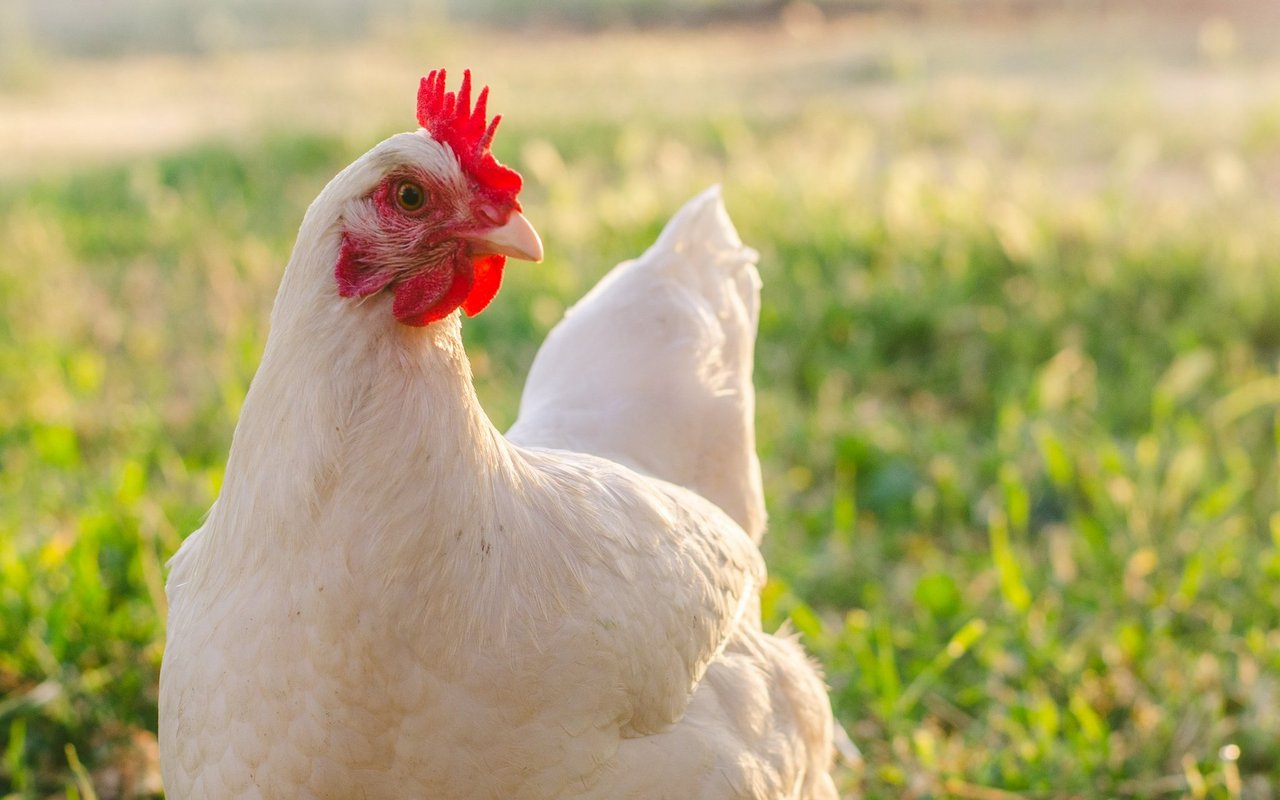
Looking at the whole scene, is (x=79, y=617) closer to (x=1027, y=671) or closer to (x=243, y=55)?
(x=1027, y=671)

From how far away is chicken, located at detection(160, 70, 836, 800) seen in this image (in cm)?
177

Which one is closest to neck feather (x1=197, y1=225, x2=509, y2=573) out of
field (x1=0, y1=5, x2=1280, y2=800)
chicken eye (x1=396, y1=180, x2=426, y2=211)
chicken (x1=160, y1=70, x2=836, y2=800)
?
chicken (x1=160, y1=70, x2=836, y2=800)

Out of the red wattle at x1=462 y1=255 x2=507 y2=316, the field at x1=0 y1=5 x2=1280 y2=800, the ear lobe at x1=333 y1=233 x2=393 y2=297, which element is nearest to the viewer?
the ear lobe at x1=333 y1=233 x2=393 y2=297

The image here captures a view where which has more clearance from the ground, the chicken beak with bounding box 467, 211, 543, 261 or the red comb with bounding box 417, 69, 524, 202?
the red comb with bounding box 417, 69, 524, 202

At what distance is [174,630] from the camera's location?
2035 mm

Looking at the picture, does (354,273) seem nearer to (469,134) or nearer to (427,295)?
(427,295)

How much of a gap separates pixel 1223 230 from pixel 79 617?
5.46 m

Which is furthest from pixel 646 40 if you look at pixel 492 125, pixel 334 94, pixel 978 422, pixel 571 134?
pixel 492 125

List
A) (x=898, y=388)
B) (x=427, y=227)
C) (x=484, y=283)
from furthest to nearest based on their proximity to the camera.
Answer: (x=898, y=388)
(x=484, y=283)
(x=427, y=227)

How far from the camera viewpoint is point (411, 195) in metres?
1.77

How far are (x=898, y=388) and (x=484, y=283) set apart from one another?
3.65 meters

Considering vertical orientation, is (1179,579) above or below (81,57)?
below

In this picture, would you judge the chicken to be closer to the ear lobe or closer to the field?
the ear lobe

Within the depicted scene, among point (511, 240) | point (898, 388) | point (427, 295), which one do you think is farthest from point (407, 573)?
point (898, 388)
